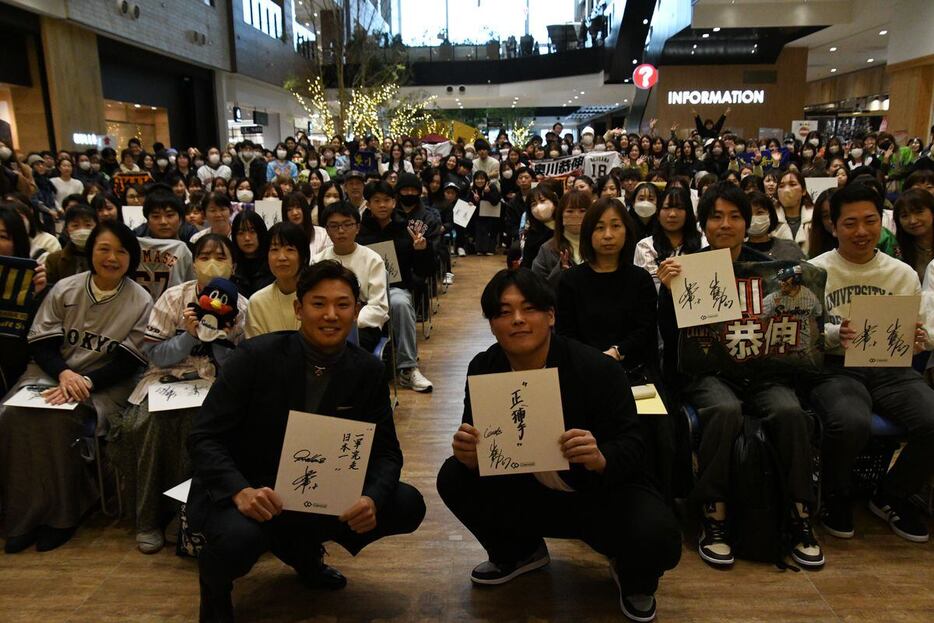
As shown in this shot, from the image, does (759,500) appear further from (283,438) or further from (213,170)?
(213,170)

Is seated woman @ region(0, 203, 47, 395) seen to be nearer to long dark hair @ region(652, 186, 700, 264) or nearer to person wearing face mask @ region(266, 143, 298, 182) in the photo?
long dark hair @ region(652, 186, 700, 264)

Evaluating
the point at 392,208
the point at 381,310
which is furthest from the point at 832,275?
the point at 392,208

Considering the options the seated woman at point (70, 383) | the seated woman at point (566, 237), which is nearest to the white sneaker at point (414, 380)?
the seated woman at point (566, 237)

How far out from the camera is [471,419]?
2.25m

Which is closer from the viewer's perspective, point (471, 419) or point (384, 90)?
point (471, 419)

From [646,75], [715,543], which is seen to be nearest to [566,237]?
[715,543]

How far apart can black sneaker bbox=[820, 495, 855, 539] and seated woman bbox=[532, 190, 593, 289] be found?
1883mm

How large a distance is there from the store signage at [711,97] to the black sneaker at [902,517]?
62.0 feet

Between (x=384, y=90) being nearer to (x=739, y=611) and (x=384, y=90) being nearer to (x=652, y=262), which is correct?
(x=652, y=262)

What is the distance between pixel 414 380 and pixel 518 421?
8.90ft

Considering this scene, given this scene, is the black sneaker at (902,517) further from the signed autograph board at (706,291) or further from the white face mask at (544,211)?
the white face mask at (544,211)

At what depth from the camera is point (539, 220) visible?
5.61 m

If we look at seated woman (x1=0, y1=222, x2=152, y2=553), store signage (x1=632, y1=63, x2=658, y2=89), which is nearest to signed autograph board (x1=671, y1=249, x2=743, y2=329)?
seated woman (x1=0, y1=222, x2=152, y2=553)

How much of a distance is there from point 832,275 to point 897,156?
8.08 metres
